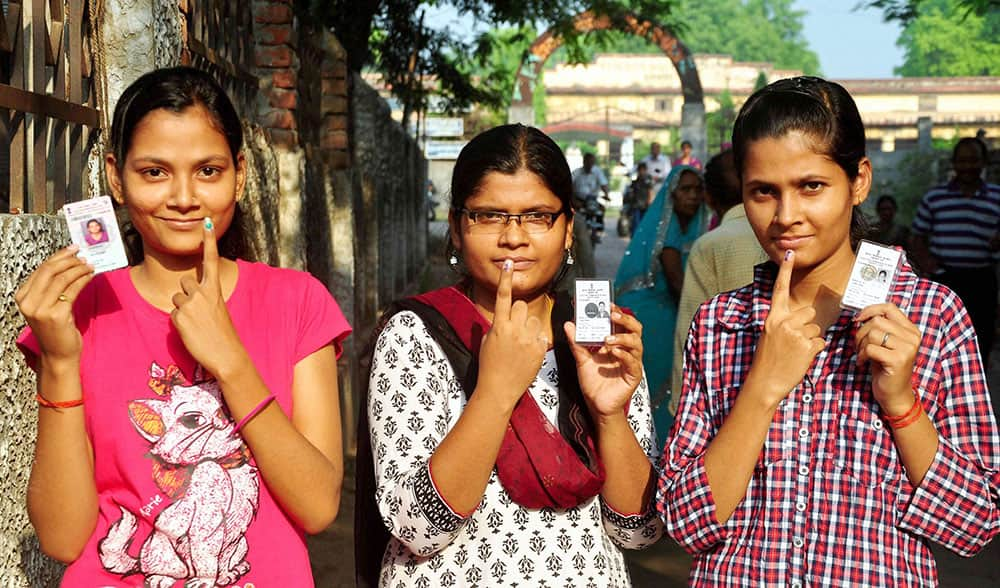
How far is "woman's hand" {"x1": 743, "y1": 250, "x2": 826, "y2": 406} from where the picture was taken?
204 cm

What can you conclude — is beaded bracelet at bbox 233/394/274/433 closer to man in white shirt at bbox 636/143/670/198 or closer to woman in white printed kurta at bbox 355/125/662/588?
woman in white printed kurta at bbox 355/125/662/588

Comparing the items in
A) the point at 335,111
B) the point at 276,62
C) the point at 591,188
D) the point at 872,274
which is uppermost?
the point at 276,62

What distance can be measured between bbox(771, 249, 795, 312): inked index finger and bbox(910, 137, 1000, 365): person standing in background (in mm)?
5712

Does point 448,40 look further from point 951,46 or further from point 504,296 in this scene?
point 951,46

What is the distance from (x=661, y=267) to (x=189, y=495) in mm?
4108

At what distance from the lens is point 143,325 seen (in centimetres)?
207

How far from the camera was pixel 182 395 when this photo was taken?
80.5 inches

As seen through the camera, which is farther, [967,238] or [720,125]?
[720,125]

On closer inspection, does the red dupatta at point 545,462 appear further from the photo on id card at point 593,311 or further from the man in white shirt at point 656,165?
the man in white shirt at point 656,165

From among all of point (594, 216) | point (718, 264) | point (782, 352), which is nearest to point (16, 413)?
point (782, 352)

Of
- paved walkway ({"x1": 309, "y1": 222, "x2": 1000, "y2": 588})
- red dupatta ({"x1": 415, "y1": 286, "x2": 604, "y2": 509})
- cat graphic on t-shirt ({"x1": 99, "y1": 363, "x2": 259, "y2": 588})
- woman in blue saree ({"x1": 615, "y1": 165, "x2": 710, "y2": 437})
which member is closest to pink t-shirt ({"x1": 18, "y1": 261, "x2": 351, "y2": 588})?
cat graphic on t-shirt ({"x1": 99, "y1": 363, "x2": 259, "y2": 588})

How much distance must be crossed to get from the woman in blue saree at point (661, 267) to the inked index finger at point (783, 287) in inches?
131

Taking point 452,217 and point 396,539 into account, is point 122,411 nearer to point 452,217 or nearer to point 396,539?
point 396,539

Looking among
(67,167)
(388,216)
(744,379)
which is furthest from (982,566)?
(388,216)
